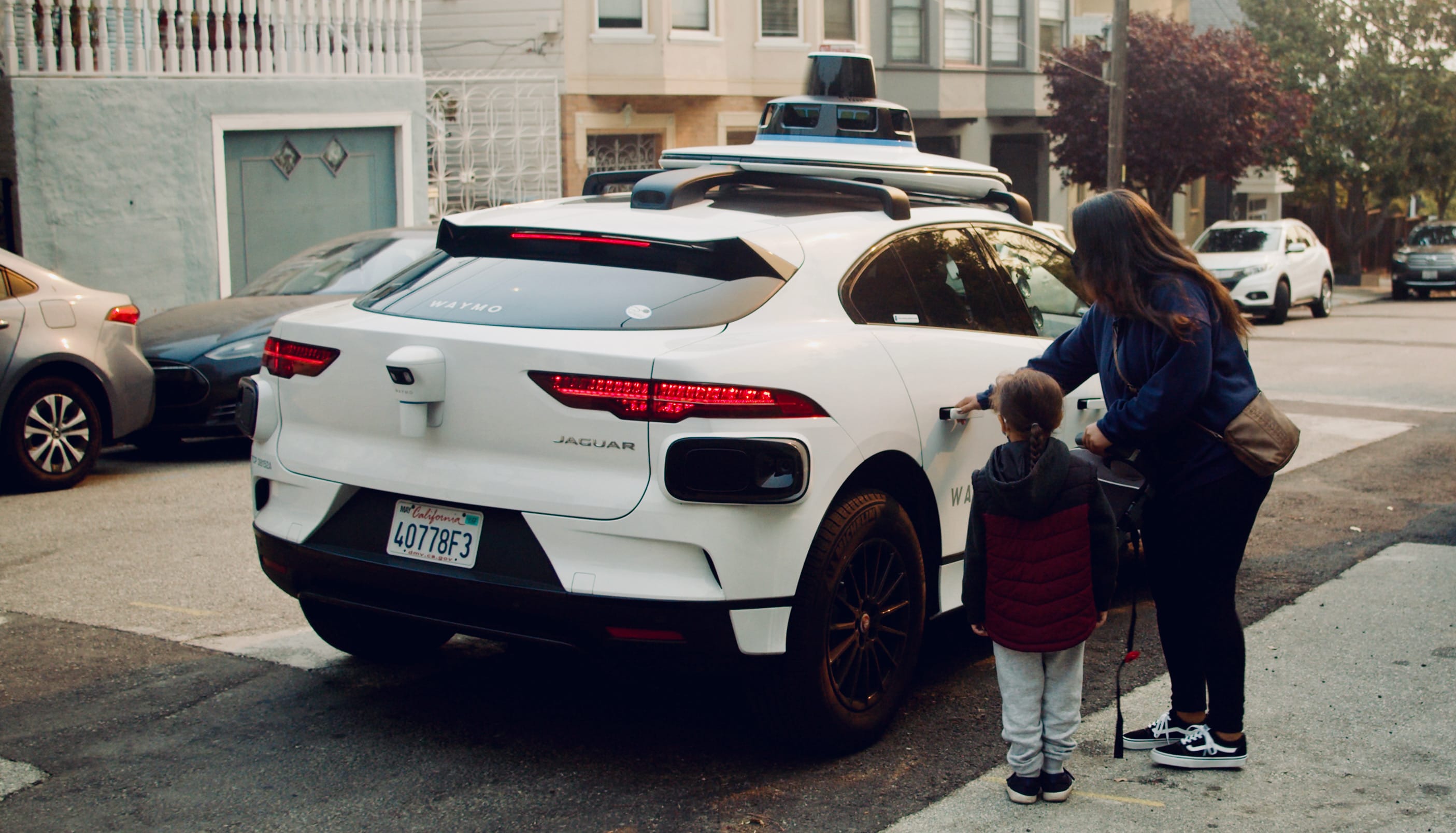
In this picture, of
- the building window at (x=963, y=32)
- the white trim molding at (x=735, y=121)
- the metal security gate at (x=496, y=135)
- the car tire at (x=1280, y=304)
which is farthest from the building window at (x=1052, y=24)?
the metal security gate at (x=496, y=135)

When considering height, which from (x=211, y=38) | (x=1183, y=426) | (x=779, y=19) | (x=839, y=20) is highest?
(x=839, y=20)

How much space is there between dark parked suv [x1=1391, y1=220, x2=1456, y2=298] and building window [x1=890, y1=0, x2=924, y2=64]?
38.2ft

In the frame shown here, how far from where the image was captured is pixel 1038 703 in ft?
13.2

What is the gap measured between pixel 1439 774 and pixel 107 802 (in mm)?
3772

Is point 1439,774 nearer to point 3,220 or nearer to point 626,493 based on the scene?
point 626,493

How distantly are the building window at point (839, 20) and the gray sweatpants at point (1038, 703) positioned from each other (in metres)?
22.3

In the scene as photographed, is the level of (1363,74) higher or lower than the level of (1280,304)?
higher

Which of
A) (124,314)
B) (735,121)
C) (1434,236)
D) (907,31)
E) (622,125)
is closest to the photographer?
(124,314)

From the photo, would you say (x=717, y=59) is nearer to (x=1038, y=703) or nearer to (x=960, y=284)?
(x=960, y=284)

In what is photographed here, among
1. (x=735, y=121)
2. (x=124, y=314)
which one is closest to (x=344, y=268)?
(x=124, y=314)

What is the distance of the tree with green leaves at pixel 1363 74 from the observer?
3375 cm

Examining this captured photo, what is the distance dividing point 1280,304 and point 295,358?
21.7 metres

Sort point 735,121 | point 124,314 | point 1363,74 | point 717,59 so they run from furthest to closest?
point 1363,74
point 735,121
point 717,59
point 124,314

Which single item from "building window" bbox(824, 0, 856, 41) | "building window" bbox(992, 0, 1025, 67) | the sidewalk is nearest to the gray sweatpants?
the sidewalk
